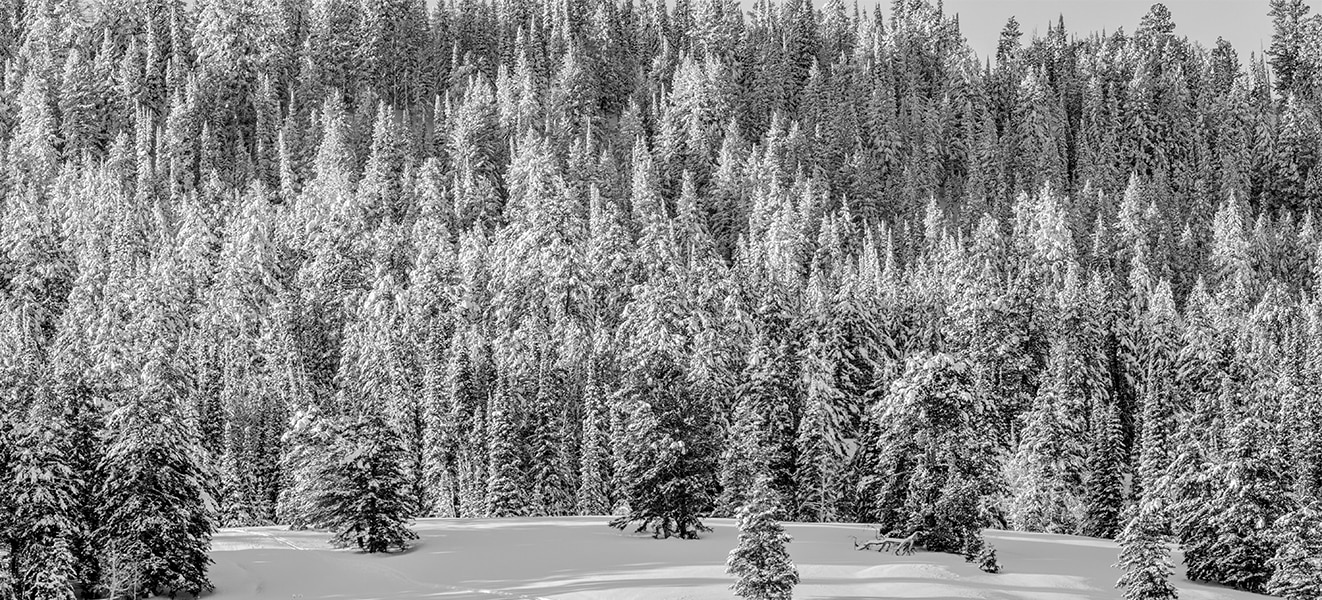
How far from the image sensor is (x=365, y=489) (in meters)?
36.6

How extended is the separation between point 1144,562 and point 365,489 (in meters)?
21.3

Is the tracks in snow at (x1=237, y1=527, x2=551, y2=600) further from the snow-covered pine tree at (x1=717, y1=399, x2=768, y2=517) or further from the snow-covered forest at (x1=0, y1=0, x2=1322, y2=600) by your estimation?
the snow-covered pine tree at (x1=717, y1=399, x2=768, y2=517)

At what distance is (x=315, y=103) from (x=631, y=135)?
3656 cm

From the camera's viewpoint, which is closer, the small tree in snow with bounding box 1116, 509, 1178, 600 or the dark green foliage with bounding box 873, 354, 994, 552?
the small tree in snow with bounding box 1116, 509, 1178, 600

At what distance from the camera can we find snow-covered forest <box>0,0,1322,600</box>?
1435 inches

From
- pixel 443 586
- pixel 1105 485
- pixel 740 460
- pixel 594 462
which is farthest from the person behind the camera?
pixel 594 462

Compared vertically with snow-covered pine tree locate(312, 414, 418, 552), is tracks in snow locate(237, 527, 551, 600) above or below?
below

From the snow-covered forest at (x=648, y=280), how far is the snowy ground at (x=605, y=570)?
1.55 metres

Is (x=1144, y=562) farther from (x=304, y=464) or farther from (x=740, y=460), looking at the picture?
(x=304, y=464)

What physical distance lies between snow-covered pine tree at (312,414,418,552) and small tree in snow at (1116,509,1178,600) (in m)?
19.9

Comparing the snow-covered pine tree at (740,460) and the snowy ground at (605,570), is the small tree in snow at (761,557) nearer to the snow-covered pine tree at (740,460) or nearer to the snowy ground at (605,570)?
the snowy ground at (605,570)

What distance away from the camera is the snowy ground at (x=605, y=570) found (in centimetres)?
3147

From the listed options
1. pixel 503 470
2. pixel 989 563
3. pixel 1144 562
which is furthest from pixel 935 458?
pixel 503 470

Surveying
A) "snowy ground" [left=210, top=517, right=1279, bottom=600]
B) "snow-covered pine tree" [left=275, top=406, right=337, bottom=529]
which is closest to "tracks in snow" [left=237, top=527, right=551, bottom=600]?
"snowy ground" [left=210, top=517, right=1279, bottom=600]
